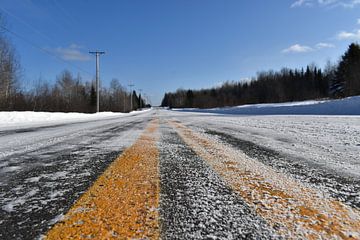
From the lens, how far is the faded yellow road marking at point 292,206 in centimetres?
104

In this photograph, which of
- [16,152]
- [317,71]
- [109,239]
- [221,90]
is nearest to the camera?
[109,239]

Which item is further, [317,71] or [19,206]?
[317,71]

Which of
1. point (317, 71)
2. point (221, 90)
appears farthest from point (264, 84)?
point (221, 90)

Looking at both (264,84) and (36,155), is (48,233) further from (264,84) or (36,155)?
(264,84)

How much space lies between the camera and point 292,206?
1.31 metres

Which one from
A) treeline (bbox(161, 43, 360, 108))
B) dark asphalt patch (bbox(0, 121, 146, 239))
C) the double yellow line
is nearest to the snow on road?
dark asphalt patch (bbox(0, 121, 146, 239))

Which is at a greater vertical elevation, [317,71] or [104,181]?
[317,71]

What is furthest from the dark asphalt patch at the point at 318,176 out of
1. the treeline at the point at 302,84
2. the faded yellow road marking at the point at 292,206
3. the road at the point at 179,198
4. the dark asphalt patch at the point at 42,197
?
the treeline at the point at 302,84

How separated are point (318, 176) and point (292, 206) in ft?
2.90

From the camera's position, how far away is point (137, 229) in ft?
3.42

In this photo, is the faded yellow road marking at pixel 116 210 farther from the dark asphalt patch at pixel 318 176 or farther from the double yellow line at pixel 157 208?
the dark asphalt patch at pixel 318 176

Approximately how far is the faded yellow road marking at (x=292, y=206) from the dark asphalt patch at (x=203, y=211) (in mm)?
91

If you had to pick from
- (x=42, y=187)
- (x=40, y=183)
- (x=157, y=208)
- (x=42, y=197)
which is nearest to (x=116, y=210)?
(x=157, y=208)

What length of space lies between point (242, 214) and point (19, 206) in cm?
133
